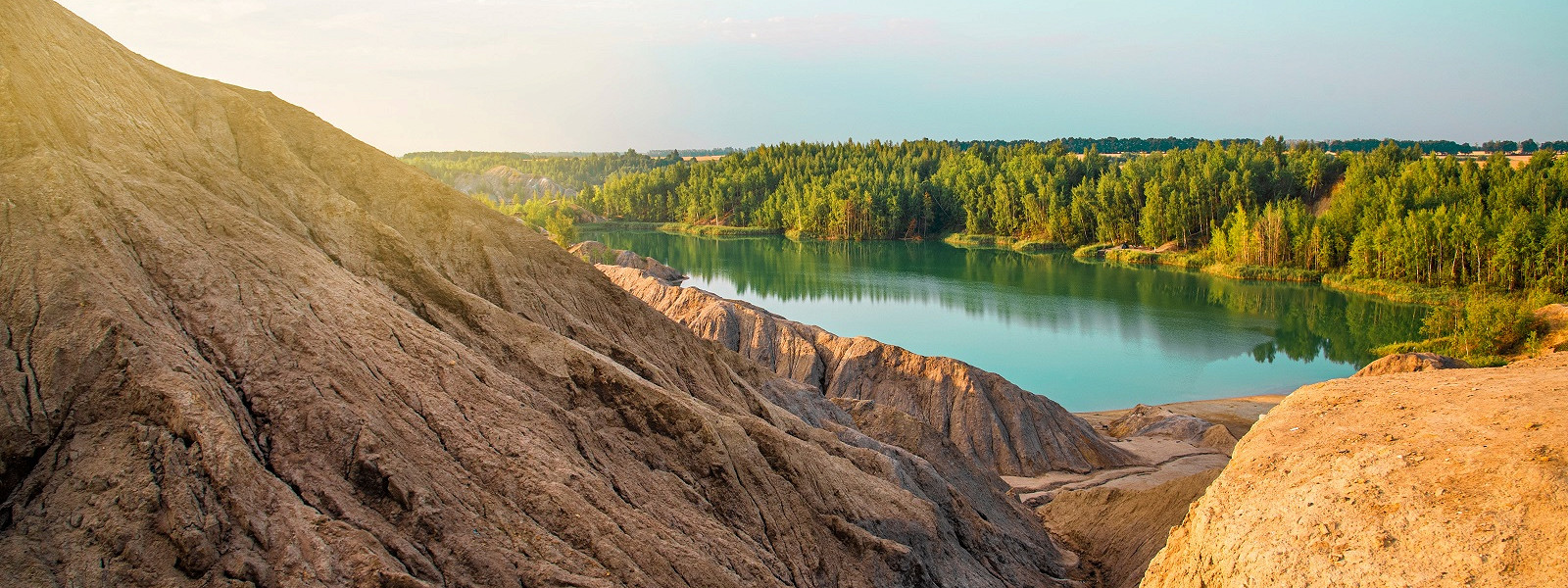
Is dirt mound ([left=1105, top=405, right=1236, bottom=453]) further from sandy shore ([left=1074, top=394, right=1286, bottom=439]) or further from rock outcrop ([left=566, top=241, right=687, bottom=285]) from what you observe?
rock outcrop ([left=566, top=241, right=687, bottom=285])

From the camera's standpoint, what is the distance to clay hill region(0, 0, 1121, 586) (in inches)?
285

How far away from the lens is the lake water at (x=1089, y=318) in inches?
1649

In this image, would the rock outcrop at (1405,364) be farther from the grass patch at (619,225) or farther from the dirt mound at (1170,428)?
the grass patch at (619,225)

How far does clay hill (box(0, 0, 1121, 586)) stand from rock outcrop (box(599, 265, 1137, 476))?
9.47 meters

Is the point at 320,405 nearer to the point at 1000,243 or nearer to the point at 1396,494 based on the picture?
the point at 1396,494

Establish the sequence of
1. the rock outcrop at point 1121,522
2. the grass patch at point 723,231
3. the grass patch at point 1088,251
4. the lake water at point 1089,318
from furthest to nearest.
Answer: the grass patch at point 723,231 < the grass patch at point 1088,251 < the lake water at point 1089,318 < the rock outcrop at point 1121,522

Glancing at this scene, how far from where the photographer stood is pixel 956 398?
2514 cm

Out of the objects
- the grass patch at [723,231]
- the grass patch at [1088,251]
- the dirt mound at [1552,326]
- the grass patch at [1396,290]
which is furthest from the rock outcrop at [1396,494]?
the grass patch at [723,231]

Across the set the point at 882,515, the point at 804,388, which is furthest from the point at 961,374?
the point at 882,515

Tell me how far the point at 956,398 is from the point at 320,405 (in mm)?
18894

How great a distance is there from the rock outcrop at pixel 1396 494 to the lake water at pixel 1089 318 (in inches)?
963

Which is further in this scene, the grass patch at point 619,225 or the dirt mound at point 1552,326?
the grass patch at point 619,225

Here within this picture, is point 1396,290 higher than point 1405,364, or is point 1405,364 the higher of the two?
point 1405,364

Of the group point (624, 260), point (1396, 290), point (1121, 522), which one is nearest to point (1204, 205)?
point (1396, 290)
